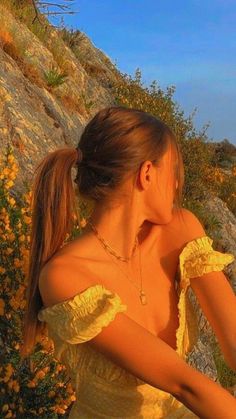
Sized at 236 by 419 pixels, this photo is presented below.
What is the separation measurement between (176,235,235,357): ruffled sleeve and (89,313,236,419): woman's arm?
0.36m

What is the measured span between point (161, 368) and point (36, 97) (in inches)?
225

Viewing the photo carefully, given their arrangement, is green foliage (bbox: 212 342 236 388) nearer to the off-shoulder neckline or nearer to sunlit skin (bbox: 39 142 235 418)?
sunlit skin (bbox: 39 142 235 418)

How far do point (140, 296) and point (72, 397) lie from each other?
1458 mm

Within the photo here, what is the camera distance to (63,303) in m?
1.85

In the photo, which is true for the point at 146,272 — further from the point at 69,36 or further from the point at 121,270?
the point at 69,36

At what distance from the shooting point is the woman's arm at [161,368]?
1760mm

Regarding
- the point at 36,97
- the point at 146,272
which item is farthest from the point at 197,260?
the point at 36,97

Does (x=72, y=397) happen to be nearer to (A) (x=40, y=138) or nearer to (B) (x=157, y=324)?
(B) (x=157, y=324)

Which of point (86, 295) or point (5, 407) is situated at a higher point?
point (86, 295)

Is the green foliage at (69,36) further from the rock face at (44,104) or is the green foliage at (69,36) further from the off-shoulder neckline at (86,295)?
the off-shoulder neckline at (86,295)

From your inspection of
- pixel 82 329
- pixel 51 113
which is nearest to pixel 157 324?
pixel 82 329

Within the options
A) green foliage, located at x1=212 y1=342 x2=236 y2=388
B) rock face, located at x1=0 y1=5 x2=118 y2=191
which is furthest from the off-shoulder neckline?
green foliage, located at x1=212 y1=342 x2=236 y2=388

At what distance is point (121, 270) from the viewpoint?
6.98 ft

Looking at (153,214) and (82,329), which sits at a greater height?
(153,214)
